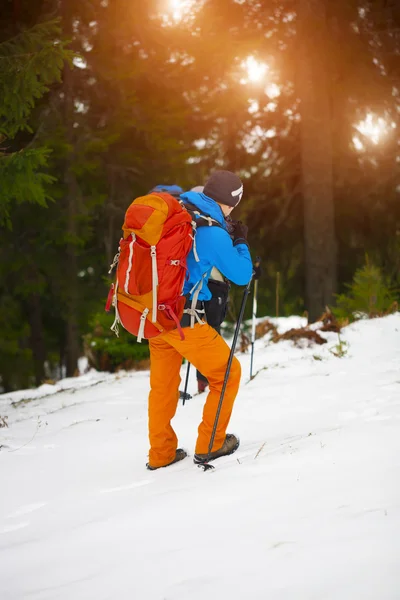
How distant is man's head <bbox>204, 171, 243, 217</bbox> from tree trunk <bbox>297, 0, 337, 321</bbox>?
7853 mm

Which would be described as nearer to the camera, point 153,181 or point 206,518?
point 206,518

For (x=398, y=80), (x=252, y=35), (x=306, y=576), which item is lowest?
(x=306, y=576)

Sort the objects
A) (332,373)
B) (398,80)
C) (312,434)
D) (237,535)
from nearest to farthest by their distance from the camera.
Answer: (237,535)
(312,434)
(332,373)
(398,80)

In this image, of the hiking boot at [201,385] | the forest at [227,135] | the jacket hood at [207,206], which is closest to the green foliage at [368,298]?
the forest at [227,135]

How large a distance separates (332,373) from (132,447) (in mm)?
2487

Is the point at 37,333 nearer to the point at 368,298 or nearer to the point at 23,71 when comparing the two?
the point at 368,298

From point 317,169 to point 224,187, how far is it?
814cm

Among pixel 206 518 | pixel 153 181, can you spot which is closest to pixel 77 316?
pixel 153 181

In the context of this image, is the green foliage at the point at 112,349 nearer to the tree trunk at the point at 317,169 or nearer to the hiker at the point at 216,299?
the tree trunk at the point at 317,169

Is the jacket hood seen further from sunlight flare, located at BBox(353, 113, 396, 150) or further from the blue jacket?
sunlight flare, located at BBox(353, 113, 396, 150)

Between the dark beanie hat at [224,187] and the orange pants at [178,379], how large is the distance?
874 mm

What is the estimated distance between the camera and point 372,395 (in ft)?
16.0

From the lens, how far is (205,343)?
3.61 m

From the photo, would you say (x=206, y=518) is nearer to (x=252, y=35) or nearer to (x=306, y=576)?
(x=306, y=576)
